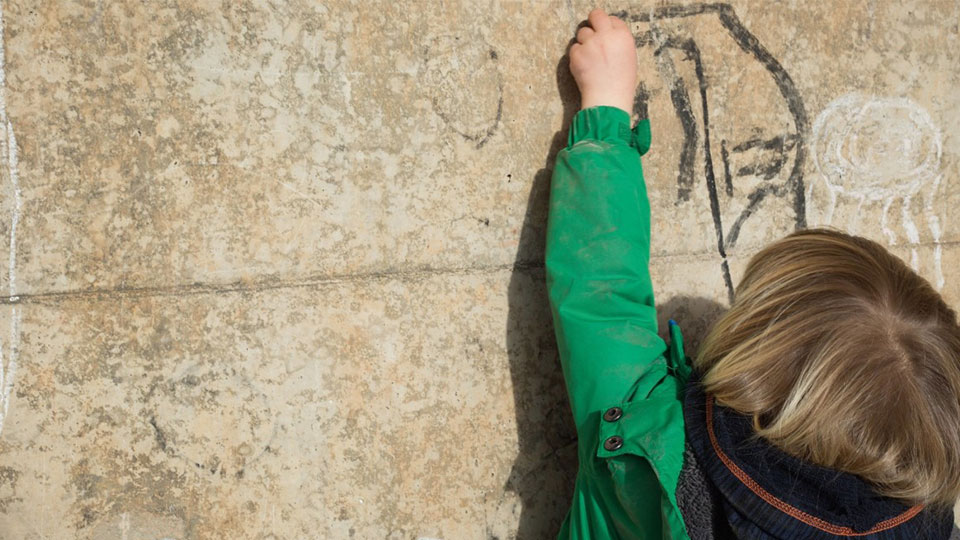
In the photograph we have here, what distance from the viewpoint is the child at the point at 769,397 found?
4.07 ft

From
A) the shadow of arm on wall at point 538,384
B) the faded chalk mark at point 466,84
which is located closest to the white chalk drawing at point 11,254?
the faded chalk mark at point 466,84

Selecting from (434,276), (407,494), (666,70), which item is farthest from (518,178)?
(407,494)

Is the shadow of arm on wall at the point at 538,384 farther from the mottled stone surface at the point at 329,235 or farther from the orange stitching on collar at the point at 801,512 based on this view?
the orange stitching on collar at the point at 801,512

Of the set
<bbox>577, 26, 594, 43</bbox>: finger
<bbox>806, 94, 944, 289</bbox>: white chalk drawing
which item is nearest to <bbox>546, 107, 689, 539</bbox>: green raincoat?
<bbox>577, 26, 594, 43</bbox>: finger

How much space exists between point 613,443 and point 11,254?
4.53ft

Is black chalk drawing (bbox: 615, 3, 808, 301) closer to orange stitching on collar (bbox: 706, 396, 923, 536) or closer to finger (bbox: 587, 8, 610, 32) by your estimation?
finger (bbox: 587, 8, 610, 32)

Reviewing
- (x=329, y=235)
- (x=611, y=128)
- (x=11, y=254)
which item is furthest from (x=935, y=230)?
(x=11, y=254)

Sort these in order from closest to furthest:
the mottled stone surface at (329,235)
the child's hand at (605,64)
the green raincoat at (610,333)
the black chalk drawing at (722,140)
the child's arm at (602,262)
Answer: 1. the green raincoat at (610,333)
2. the child's arm at (602,262)
3. the mottled stone surface at (329,235)
4. the child's hand at (605,64)
5. the black chalk drawing at (722,140)

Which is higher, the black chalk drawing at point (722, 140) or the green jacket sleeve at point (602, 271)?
the black chalk drawing at point (722, 140)

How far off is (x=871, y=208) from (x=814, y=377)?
3.84 ft

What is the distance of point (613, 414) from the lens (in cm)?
148

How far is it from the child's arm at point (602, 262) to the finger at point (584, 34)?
0.46ft

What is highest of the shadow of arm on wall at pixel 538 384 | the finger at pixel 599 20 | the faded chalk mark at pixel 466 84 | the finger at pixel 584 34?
the finger at pixel 599 20

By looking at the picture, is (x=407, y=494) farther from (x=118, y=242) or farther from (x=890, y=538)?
(x=890, y=538)
